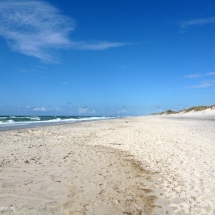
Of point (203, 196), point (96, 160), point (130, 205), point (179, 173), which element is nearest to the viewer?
point (130, 205)

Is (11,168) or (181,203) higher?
(11,168)

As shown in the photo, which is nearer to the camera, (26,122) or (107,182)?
(107,182)

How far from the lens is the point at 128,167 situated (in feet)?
28.0

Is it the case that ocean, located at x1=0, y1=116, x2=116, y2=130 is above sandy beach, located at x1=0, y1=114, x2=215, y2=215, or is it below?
above

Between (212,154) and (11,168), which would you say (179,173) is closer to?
(212,154)

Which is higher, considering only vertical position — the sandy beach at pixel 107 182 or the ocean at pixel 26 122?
the ocean at pixel 26 122

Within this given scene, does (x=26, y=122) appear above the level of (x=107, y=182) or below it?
above

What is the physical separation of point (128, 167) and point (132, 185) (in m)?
1.92

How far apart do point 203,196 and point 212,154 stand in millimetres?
4985

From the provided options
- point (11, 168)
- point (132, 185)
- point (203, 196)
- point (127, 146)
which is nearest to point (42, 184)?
point (11, 168)

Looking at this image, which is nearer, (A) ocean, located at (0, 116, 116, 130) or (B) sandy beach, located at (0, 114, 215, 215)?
(B) sandy beach, located at (0, 114, 215, 215)

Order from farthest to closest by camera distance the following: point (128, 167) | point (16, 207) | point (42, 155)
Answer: point (42, 155), point (128, 167), point (16, 207)

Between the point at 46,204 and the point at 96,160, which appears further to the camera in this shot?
the point at 96,160

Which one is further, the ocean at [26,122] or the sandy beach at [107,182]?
the ocean at [26,122]
